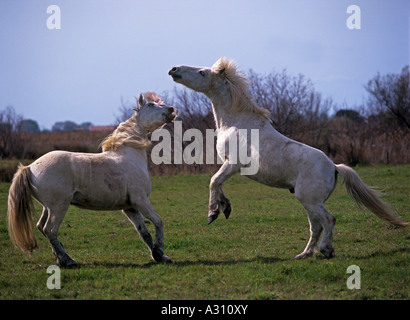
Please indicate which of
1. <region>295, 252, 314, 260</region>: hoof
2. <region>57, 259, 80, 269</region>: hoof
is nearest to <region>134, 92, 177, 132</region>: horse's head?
<region>57, 259, 80, 269</region>: hoof

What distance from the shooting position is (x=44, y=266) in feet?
22.5

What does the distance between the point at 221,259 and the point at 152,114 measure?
2.48 meters

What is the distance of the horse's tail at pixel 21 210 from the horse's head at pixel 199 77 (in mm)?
2702

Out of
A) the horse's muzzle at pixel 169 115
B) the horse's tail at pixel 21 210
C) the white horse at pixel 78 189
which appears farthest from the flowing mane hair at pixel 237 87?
the horse's tail at pixel 21 210

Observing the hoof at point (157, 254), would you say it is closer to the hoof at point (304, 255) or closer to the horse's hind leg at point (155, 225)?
the horse's hind leg at point (155, 225)

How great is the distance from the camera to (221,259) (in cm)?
719

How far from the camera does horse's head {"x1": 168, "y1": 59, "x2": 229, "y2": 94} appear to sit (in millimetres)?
7617

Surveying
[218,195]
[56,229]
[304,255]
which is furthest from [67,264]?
[304,255]

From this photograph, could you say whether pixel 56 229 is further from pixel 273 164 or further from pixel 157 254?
pixel 273 164

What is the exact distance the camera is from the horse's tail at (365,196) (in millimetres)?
7180

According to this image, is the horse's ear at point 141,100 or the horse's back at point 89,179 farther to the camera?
the horse's ear at point 141,100
